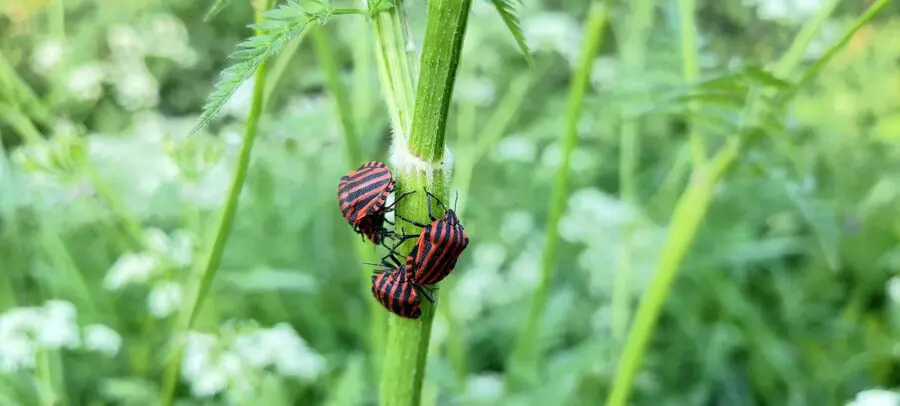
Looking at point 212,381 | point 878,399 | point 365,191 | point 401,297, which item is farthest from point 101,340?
point 878,399

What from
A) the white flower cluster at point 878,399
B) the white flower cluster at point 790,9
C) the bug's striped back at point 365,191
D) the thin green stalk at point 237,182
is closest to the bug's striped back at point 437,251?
the bug's striped back at point 365,191

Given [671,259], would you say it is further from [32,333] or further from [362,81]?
[32,333]

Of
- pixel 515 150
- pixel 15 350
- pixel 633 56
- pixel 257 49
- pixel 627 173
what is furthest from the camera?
pixel 515 150

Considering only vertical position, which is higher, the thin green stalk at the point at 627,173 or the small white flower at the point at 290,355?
the thin green stalk at the point at 627,173

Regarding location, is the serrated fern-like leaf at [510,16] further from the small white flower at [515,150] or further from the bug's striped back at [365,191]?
the small white flower at [515,150]

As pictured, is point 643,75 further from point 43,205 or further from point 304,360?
point 43,205

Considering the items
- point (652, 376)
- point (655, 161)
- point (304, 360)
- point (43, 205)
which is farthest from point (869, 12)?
point (655, 161)

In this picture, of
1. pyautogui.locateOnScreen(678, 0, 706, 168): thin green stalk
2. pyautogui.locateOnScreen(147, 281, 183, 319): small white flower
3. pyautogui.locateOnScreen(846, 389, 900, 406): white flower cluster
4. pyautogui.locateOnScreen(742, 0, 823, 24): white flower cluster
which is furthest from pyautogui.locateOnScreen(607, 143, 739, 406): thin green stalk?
pyautogui.locateOnScreen(147, 281, 183, 319): small white flower

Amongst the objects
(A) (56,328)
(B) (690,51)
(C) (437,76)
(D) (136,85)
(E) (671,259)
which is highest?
(D) (136,85)
